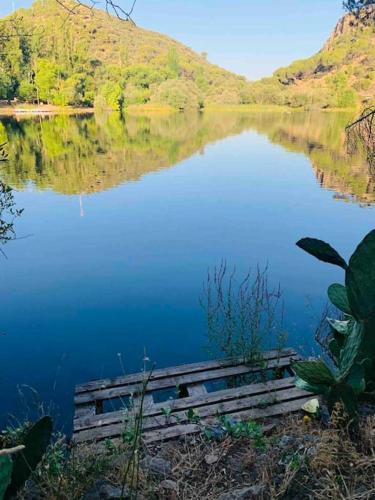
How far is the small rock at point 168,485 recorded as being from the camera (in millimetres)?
2568

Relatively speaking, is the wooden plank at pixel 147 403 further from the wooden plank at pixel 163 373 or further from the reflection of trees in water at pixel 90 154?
the reflection of trees in water at pixel 90 154

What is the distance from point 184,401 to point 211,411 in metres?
0.30

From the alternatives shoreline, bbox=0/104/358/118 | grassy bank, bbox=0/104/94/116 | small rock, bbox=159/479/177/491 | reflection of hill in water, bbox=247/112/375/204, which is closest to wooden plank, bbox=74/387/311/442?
small rock, bbox=159/479/177/491

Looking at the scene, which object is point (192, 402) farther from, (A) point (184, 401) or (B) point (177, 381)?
(B) point (177, 381)

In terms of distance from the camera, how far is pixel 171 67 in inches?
4117

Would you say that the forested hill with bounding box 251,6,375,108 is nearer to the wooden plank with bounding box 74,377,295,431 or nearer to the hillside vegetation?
the hillside vegetation

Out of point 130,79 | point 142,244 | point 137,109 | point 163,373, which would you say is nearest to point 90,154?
point 142,244

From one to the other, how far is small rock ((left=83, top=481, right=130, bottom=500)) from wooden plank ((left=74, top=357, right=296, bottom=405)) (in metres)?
1.63

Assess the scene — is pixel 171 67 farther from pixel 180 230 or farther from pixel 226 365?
pixel 226 365

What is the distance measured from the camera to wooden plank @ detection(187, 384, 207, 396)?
166 inches

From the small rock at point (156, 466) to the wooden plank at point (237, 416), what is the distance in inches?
15.3

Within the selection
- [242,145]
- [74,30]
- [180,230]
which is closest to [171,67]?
[74,30]

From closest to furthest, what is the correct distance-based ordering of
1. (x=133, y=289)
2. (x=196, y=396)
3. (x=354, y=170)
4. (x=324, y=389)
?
(x=324, y=389) → (x=196, y=396) → (x=133, y=289) → (x=354, y=170)

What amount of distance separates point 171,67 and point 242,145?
269ft
